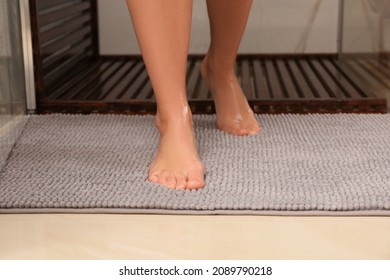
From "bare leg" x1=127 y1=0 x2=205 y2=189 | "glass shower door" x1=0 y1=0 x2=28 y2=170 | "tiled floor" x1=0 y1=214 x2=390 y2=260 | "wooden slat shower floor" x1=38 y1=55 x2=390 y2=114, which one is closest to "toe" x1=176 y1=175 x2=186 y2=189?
"bare leg" x1=127 y1=0 x2=205 y2=189

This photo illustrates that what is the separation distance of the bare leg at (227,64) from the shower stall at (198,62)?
0.19 metres

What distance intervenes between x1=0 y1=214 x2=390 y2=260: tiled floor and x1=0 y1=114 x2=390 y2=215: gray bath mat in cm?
2

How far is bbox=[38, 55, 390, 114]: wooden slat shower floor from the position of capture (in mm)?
1642

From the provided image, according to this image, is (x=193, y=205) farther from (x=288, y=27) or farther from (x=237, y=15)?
(x=288, y=27)

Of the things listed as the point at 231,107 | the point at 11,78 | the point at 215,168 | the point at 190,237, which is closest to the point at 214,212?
the point at 190,237

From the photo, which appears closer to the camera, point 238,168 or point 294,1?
point 238,168

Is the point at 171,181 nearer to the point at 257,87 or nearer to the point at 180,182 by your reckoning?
the point at 180,182

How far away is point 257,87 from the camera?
180cm

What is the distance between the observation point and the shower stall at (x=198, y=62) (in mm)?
1582

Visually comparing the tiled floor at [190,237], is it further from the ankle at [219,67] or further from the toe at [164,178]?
the ankle at [219,67]

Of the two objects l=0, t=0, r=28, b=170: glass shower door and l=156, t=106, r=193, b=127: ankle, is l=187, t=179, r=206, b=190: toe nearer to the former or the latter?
l=156, t=106, r=193, b=127: ankle

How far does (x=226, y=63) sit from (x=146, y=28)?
1.23 feet

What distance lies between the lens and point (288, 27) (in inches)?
82.8
